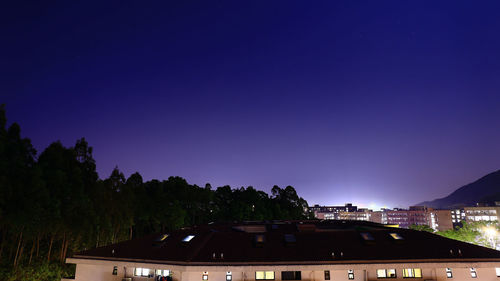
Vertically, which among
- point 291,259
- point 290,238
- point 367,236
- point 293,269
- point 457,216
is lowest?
point 293,269

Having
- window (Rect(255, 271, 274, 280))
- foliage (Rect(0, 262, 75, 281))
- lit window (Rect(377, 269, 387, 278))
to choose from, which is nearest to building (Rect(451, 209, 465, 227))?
lit window (Rect(377, 269, 387, 278))

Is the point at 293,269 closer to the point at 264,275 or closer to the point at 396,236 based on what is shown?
the point at 264,275

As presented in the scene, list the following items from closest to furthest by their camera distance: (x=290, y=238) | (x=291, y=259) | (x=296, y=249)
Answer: (x=291, y=259)
(x=296, y=249)
(x=290, y=238)

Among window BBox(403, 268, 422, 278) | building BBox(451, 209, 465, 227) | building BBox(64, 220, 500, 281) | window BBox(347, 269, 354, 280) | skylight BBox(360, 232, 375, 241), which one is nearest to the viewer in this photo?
building BBox(64, 220, 500, 281)

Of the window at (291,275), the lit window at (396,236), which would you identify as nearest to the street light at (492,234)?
the lit window at (396,236)

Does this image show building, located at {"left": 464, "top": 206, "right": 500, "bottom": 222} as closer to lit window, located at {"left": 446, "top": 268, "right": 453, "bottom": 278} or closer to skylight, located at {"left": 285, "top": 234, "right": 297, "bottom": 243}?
lit window, located at {"left": 446, "top": 268, "right": 453, "bottom": 278}

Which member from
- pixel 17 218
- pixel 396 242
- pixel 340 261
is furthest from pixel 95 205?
pixel 396 242

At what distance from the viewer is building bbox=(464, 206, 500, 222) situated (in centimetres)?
10481

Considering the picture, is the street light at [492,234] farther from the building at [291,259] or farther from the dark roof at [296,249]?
the building at [291,259]

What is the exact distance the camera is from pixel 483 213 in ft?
358

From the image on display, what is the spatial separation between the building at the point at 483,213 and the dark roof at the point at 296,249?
109902mm

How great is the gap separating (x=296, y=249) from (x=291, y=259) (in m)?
1.45

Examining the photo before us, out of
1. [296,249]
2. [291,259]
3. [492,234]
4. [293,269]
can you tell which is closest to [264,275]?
[291,259]

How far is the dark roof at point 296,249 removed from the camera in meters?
17.5
